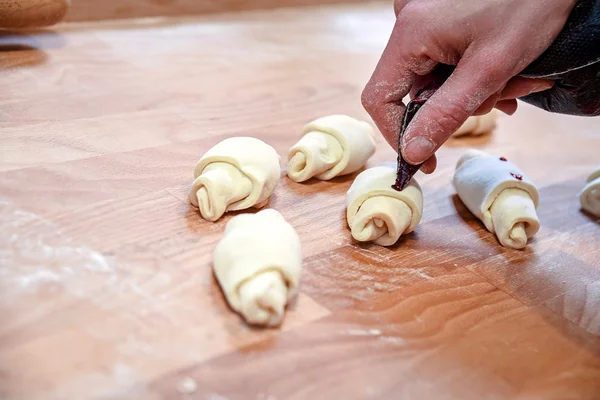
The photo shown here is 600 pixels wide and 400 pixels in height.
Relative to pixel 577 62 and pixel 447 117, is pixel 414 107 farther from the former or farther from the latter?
pixel 577 62

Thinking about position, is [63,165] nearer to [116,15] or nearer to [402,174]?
[402,174]

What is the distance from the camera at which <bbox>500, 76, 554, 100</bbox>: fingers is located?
129cm

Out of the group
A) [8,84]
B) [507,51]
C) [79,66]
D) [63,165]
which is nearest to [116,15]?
[79,66]

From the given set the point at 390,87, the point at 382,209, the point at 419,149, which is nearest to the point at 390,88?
the point at 390,87

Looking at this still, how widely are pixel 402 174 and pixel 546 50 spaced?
Answer: 373mm

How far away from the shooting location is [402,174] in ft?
4.39

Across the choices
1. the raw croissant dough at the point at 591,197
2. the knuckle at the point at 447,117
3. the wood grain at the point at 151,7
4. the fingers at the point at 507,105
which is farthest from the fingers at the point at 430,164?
the wood grain at the point at 151,7

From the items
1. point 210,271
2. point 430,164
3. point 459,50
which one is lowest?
point 210,271

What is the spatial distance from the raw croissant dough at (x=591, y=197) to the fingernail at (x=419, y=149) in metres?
0.67

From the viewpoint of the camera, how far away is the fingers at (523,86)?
4.22ft

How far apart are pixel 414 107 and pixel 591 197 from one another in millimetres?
707

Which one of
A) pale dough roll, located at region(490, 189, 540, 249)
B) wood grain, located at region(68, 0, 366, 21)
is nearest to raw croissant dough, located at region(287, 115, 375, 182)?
pale dough roll, located at region(490, 189, 540, 249)

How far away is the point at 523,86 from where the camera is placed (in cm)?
131

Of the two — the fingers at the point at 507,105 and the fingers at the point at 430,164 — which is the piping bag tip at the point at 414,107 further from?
the fingers at the point at 507,105
